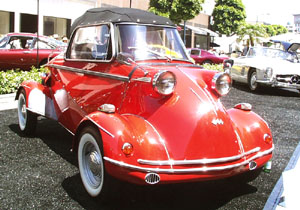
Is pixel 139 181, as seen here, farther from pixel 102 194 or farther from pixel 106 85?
pixel 106 85

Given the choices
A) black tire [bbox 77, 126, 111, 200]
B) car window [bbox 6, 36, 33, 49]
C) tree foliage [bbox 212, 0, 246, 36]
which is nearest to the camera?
black tire [bbox 77, 126, 111, 200]

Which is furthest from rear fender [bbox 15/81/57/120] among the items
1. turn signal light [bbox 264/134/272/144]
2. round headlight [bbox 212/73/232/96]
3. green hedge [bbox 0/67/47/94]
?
green hedge [bbox 0/67/47/94]

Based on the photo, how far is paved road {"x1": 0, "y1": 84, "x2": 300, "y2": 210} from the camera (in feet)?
11.0

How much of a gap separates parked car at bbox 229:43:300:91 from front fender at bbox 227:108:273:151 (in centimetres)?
775

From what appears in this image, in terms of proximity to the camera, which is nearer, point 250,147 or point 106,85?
point 250,147

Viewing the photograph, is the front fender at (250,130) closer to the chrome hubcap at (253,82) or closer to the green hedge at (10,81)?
the green hedge at (10,81)

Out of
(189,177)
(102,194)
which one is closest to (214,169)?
(189,177)

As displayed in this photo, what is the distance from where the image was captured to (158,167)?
9.86 ft

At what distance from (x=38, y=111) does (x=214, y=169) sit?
325cm

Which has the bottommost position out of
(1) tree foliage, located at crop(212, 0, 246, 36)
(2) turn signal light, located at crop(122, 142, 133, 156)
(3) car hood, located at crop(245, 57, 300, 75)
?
(2) turn signal light, located at crop(122, 142, 133, 156)

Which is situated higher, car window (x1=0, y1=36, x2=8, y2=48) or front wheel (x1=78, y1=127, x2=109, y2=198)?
car window (x1=0, y1=36, x2=8, y2=48)

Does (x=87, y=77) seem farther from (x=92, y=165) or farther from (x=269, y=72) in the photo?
(x=269, y=72)

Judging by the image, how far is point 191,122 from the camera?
3.23 meters

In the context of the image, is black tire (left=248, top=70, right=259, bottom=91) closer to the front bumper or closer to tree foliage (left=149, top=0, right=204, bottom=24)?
the front bumper
